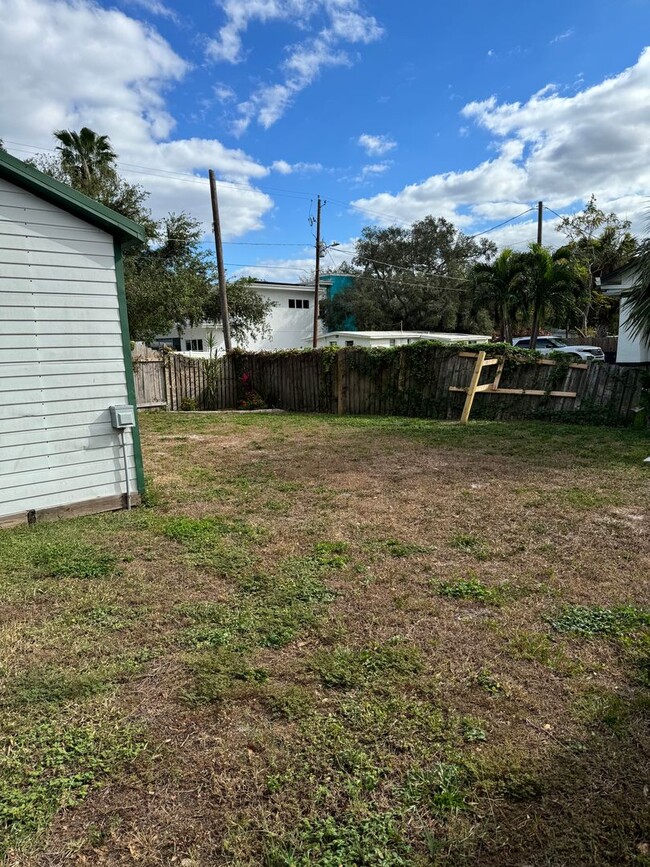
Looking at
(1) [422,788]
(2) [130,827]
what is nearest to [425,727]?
(1) [422,788]

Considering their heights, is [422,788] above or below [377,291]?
below

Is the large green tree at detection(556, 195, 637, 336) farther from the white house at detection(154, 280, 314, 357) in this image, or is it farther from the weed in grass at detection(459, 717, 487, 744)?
the weed in grass at detection(459, 717, 487, 744)

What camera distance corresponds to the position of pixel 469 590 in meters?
3.12

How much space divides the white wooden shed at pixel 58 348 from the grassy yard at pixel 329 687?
0.44m

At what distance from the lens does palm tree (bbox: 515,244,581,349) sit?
15.1 m

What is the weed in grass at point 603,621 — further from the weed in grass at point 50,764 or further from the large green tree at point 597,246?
the large green tree at point 597,246

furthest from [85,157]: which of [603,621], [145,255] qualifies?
[603,621]

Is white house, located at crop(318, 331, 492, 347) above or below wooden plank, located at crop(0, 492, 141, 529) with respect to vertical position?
above

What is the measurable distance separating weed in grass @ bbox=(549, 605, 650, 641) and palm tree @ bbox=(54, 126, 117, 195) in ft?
72.6

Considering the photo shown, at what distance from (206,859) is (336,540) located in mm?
2578

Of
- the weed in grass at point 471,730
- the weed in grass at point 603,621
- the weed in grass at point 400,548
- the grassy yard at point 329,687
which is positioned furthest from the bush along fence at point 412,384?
the weed in grass at point 471,730

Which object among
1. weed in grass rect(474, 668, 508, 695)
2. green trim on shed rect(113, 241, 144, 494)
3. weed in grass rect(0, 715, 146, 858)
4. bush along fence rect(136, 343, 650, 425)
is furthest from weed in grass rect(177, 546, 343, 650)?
bush along fence rect(136, 343, 650, 425)

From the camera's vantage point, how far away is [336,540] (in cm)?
403

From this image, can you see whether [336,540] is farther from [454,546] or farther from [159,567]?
[159,567]
